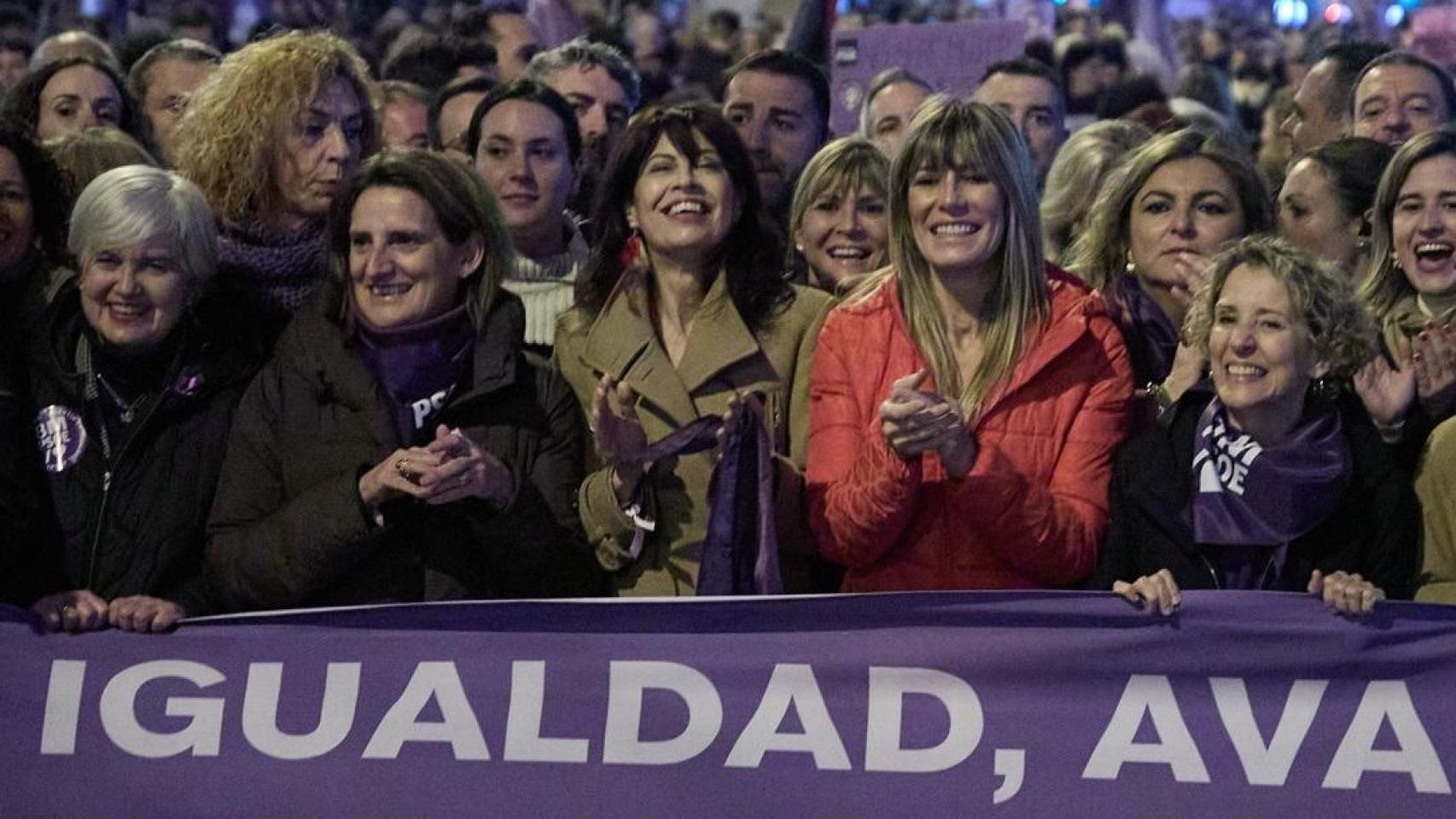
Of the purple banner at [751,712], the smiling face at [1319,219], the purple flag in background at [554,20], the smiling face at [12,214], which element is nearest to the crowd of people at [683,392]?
Answer: the smiling face at [12,214]

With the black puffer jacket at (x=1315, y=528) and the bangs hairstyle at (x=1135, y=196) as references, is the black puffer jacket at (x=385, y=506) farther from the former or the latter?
the bangs hairstyle at (x=1135, y=196)

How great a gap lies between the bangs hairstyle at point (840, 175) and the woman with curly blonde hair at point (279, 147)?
1.35 m

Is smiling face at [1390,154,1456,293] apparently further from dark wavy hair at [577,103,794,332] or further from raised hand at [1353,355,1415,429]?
dark wavy hair at [577,103,794,332]

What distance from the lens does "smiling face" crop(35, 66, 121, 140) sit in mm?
8195

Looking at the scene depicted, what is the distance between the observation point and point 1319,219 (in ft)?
22.8

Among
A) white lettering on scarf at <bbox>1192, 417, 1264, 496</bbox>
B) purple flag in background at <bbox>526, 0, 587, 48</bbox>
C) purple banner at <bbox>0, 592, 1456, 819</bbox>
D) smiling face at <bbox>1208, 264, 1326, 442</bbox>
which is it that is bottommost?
purple banner at <bbox>0, 592, 1456, 819</bbox>

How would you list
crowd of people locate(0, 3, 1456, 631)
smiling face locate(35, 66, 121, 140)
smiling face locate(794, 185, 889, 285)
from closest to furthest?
crowd of people locate(0, 3, 1456, 631), smiling face locate(794, 185, 889, 285), smiling face locate(35, 66, 121, 140)

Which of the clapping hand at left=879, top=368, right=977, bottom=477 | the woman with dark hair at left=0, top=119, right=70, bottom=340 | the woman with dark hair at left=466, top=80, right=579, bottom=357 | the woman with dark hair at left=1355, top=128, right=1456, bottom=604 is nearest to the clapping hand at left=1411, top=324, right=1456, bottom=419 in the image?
the woman with dark hair at left=1355, top=128, right=1456, bottom=604

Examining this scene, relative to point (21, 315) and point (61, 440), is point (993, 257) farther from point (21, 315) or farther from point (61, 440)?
point (21, 315)

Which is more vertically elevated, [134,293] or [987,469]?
[134,293]

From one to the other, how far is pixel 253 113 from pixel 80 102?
2077 millimetres

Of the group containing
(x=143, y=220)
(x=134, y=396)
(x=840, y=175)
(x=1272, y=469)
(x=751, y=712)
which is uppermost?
(x=143, y=220)

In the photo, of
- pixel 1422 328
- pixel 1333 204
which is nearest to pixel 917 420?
pixel 1422 328

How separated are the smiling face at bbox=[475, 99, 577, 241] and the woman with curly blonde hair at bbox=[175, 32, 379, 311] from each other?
749 mm
